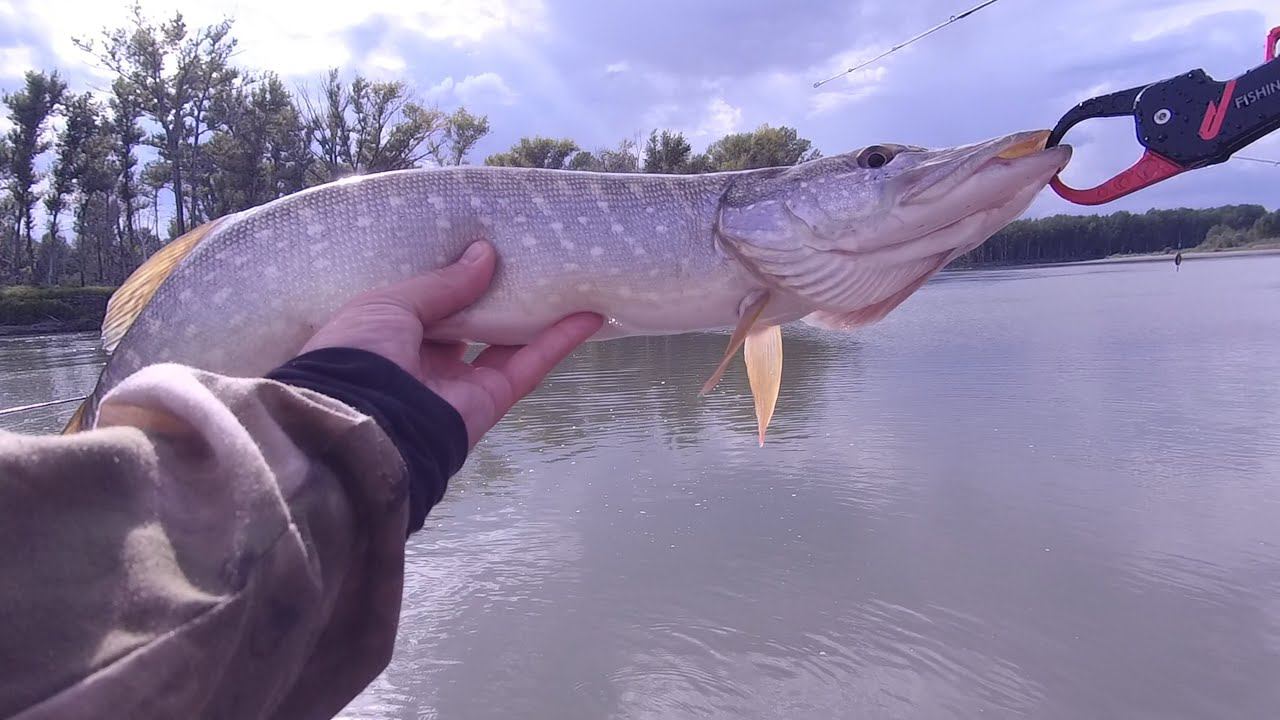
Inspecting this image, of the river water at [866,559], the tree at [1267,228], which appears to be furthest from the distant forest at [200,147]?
the tree at [1267,228]

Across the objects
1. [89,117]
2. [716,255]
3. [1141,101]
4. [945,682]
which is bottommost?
[945,682]

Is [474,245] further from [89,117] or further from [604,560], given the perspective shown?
[89,117]

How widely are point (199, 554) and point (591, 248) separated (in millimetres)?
2100

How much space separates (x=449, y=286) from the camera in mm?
2375

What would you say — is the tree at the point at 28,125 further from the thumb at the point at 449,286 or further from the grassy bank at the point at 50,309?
the thumb at the point at 449,286

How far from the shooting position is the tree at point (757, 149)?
135 ft

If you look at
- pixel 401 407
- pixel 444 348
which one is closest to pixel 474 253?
pixel 444 348

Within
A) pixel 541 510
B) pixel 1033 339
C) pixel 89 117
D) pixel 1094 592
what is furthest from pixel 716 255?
pixel 89 117

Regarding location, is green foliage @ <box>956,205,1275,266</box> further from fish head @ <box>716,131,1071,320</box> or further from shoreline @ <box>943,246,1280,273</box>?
fish head @ <box>716,131,1071,320</box>

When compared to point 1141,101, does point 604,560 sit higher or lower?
lower

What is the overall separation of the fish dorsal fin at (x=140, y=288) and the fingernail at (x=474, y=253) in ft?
3.14

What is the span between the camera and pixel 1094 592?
477 centimetres

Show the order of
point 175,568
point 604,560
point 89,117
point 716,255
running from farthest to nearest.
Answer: point 89,117
point 604,560
point 716,255
point 175,568

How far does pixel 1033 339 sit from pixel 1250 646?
11738 mm
